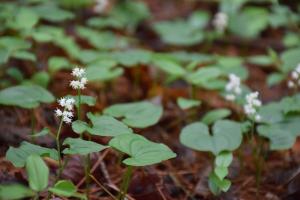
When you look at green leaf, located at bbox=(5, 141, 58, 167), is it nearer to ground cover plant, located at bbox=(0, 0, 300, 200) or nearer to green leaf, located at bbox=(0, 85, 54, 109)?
ground cover plant, located at bbox=(0, 0, 300, 200)

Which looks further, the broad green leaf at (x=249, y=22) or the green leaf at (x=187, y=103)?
the broad green leaf at (x=249, y=22)

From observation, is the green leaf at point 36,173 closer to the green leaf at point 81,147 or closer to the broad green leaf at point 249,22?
the green leaf at point 81,147

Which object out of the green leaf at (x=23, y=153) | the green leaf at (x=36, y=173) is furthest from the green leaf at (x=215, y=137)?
the green leaf at (x=36, y=173)

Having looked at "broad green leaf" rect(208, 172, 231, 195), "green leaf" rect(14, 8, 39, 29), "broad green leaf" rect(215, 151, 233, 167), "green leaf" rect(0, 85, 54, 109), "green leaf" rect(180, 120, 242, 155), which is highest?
"green leaf" rect(14, 8, 39, 29)

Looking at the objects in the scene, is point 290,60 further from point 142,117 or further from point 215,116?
point 142,117

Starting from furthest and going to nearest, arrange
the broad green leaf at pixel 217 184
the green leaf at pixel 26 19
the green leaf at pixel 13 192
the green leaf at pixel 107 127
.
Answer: the green leaf at pixel 26 19
the broad green leaf at pixel 217 184
the green leaf at pixel 107 127
the green leaf at pixel 13 192

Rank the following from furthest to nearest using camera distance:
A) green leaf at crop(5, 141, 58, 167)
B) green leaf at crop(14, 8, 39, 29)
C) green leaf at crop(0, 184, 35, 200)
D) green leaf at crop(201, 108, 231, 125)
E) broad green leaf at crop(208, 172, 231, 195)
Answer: green leaf at crop(14, 8, 39, 29), green leaf at crop(201, 108, 231, 125), broad green leaf at crop(208, 172, 231, 195), green leaf at crop(5, 141, 58, 167), green leaf at crop(0, 184, 35, 200)

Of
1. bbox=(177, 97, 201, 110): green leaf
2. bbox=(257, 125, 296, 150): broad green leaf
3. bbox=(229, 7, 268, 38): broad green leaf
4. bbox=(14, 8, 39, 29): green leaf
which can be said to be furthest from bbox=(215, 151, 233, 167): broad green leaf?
bbox=(229, 7, 268, 38): broad green leaf

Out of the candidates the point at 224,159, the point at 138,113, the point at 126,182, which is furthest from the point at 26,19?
the point at 224,159
